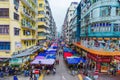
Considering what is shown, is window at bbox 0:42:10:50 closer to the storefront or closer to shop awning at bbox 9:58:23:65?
shop awning at bbox 9:58:23:65

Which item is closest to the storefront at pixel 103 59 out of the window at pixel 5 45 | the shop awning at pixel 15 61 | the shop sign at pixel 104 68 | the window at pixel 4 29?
the shop sign at pixel 104 68

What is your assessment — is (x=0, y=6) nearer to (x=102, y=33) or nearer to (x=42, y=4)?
(x=102, y=33)

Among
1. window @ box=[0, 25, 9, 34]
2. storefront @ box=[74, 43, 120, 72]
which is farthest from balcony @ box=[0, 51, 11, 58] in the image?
storefront @ box=[74, 43, 120, 72]

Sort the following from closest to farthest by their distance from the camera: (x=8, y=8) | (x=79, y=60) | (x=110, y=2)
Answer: (x=8, y=8) → (x=110, y=2) → (x=79, y=60)

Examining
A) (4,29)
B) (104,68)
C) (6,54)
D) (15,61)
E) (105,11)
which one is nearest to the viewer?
(4,29)

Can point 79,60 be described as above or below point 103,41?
below

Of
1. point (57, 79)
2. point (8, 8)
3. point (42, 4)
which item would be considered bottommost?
point (57, 79)

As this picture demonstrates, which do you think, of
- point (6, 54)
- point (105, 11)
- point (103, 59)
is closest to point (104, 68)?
point (103, 59)

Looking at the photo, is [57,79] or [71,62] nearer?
[57,79]

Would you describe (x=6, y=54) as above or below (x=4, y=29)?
below

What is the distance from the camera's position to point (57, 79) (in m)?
28.7

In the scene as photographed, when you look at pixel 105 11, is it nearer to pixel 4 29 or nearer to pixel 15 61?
pixel 4 29

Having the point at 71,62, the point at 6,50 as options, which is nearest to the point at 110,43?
the point at 71,62

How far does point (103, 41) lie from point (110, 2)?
7.13 meters
